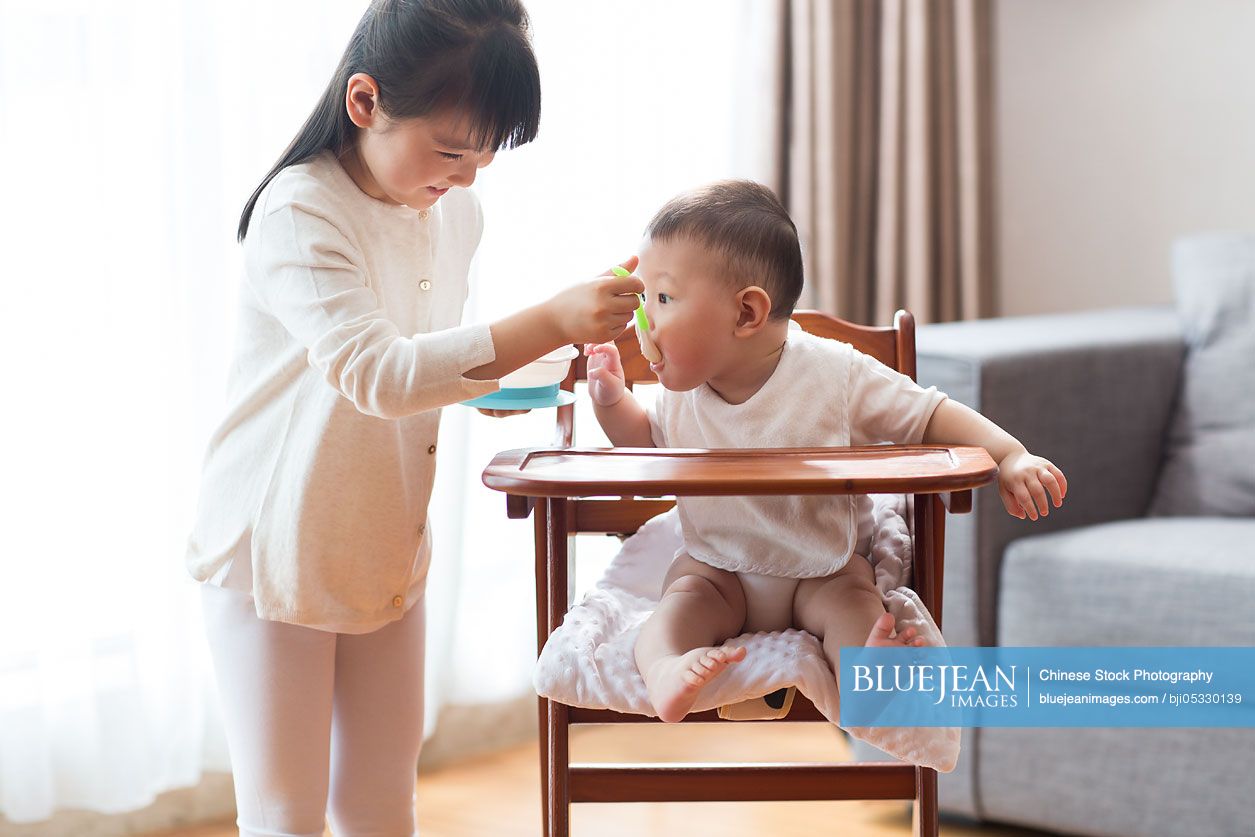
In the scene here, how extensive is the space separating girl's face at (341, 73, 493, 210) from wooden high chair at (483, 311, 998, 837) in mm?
246

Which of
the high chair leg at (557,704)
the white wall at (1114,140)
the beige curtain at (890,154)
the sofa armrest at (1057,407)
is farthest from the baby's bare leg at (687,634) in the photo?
the white wall at (1114,140)

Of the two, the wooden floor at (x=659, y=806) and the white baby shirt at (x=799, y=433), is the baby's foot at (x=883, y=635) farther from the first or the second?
the wooden floor at (x=659, y=806)

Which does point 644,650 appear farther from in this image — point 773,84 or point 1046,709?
point 773,84

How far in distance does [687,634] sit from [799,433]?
23cm

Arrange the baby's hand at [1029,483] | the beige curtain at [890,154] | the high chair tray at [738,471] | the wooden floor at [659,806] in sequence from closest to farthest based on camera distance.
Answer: the high chair tray at [738,471] < the baby's hand at [1029,483] < the wooden floor at [659,806] < the beige curtain at [890,154]

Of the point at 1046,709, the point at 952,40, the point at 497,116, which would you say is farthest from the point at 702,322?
the point at 952,40

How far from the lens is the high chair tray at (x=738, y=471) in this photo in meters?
0.98

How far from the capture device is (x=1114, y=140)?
8.57 feet

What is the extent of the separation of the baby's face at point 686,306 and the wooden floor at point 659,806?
3.14ft

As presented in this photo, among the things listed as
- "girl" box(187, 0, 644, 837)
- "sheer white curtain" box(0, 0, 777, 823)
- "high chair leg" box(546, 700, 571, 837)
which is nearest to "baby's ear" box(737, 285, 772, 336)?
"girl" box(187, 0, 644, 837)

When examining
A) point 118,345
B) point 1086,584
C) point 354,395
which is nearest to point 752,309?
point 354,395

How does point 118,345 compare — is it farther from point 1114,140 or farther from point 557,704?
point 1114,140

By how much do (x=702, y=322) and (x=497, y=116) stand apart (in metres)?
0.27

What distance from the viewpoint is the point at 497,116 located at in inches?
42.3
